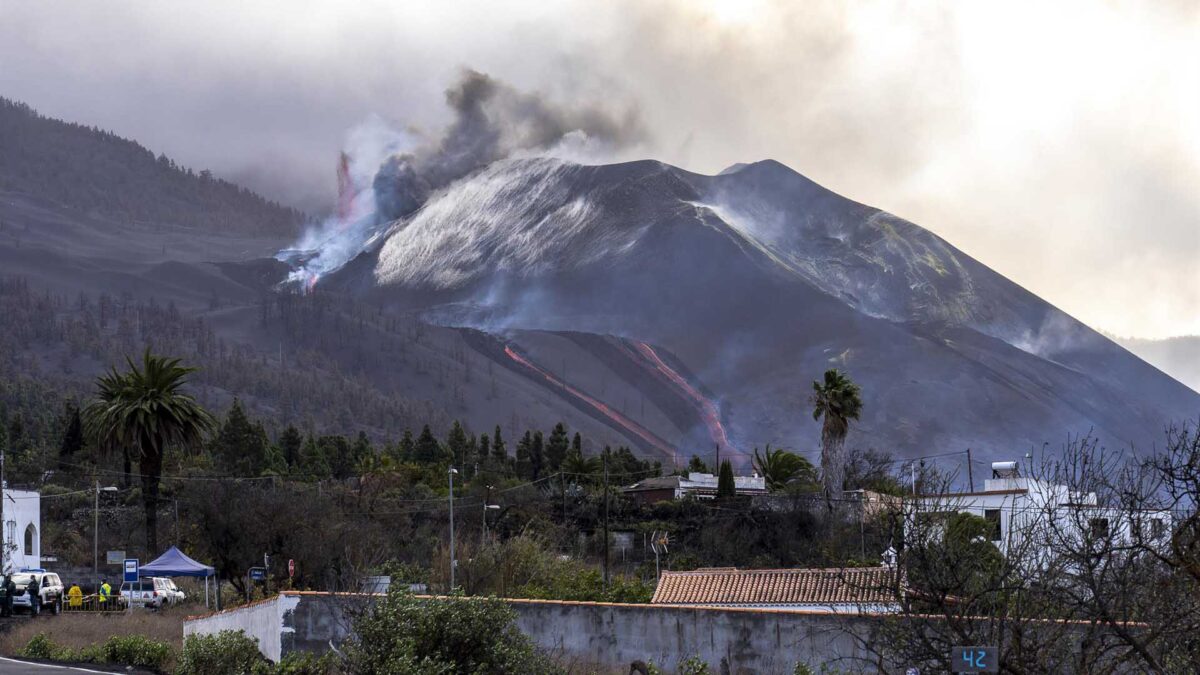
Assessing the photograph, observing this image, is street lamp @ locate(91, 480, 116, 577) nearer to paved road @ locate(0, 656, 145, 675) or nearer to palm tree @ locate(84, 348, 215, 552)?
palm tree @ locate(84, 348, 215, 552)

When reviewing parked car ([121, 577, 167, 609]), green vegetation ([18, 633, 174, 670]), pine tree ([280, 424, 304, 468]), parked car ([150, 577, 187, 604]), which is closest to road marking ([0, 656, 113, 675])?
green vegetation ([18, 633, 174, 670])

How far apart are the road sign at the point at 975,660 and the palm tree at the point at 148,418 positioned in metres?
59.2

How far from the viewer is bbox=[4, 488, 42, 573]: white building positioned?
2817 inches

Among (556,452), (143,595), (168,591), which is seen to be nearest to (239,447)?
(556,452)

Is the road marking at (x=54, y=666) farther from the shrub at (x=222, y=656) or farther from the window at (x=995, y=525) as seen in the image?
the window at (x=995, y=525)

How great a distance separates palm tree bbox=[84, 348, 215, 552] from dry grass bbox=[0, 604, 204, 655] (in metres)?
20.0

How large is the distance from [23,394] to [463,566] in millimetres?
136922

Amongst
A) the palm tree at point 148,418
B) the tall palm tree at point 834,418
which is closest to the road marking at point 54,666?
the palm tree at point 148,418

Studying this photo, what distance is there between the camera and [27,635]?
43.7 m

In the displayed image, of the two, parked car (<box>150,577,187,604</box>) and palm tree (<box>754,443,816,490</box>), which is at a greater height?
palm tree (<box>754,443,816,490</box>)

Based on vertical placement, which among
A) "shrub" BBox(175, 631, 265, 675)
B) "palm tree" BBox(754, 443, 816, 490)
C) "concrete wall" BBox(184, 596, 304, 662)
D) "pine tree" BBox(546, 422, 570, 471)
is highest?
"pine tree" BBox(546, 422, 570, 471)

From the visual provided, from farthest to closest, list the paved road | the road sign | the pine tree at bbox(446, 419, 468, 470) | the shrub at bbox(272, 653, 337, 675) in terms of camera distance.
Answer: the pine tree at bbox(446, 419, 468, 470)
the paved road
the shrub at bbox(272, 653, 337, 675)
the road sign

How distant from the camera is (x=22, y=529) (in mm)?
75625

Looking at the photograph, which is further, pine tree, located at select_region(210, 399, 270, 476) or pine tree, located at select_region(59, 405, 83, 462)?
pine tree, located at select_region(210, 399, 270, 476)
